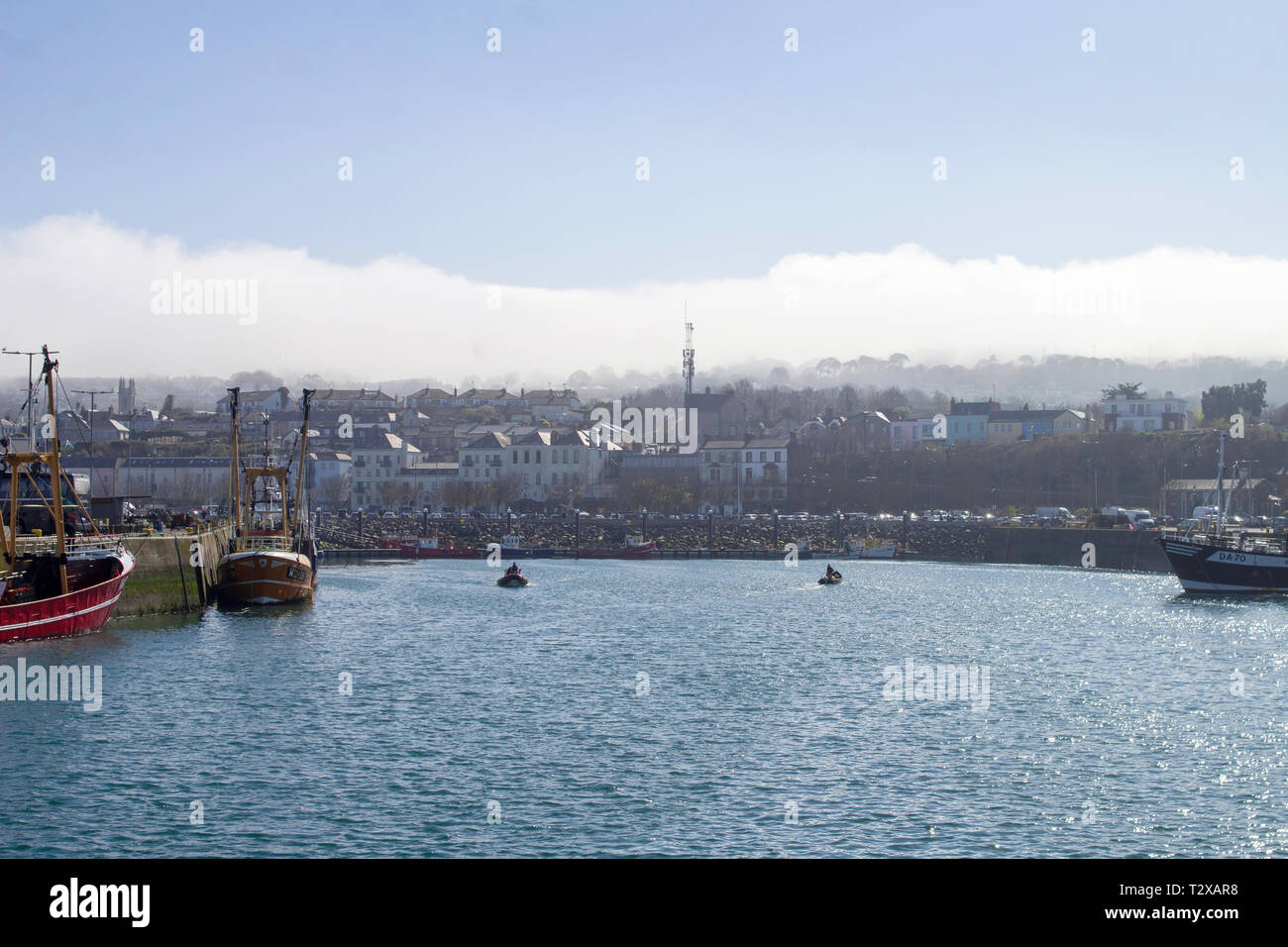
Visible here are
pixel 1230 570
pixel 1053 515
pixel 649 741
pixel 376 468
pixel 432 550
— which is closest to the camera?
pixel 649 741

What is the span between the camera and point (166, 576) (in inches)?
2014

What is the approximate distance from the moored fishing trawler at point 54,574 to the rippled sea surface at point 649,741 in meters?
1.25

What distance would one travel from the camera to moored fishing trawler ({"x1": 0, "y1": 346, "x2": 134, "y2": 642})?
39.0 meters

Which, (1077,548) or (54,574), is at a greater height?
(54,574)

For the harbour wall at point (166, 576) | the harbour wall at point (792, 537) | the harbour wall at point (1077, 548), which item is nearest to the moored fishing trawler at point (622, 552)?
the harbour wall at point (792, 537)

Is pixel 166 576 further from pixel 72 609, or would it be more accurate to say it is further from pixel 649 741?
pixel 649 741

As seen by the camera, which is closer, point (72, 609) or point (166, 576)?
point (72, 609)

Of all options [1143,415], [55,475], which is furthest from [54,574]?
[1143,415]

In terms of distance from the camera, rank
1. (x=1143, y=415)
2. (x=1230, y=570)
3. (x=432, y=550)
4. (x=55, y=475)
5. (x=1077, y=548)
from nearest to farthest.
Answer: (x=55, y=475), (x=1230, y=570), (x=1077, y=548), (x=432, y=550), (x=1143, y=415)

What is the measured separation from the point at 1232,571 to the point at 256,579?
5034 centimetres

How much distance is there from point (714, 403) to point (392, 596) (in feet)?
350
